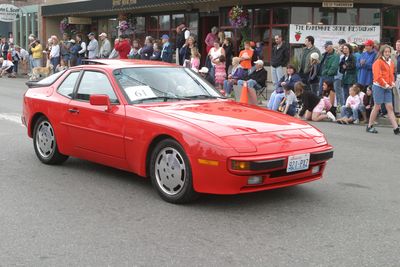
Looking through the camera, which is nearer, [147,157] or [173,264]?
[173,264]

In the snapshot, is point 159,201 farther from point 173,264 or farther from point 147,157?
point 173,264

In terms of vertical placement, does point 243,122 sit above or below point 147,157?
A: above

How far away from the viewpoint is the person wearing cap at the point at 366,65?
1300 cm

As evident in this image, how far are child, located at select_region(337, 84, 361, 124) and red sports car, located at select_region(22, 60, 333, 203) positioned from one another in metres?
6.15

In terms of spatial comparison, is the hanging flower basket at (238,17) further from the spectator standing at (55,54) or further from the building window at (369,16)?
the spectator standing at (55,54)

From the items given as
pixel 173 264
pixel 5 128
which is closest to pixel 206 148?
pixel 173 264

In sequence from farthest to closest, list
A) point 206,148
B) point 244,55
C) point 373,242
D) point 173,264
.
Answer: point 244,55 < point 206,148 < point 373,242 < point 173,264

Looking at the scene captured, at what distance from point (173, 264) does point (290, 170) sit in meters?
1.73

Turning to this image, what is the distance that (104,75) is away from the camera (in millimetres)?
6453

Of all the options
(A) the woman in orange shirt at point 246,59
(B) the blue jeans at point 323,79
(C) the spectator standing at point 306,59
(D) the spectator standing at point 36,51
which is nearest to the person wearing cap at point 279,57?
(A) the woman in orange shirt at point 246,59

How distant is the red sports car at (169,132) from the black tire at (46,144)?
0.01 m

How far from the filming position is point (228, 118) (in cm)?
552

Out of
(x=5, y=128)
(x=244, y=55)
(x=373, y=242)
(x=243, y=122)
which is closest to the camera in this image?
(x=373, y=242)

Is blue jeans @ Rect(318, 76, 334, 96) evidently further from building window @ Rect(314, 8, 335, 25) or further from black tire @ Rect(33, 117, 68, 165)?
black tire @ Rect(33, 117, 68, 165)
